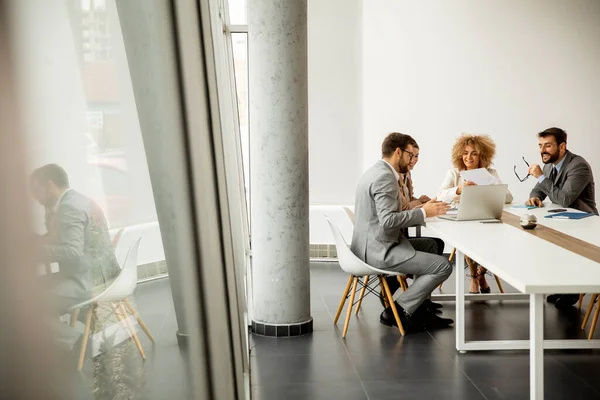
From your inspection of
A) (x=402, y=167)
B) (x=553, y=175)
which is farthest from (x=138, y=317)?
(x=553, y=175)

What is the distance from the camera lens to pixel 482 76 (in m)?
9.31

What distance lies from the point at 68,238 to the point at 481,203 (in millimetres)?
5744

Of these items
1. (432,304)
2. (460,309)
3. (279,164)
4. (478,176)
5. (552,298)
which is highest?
(279,164)

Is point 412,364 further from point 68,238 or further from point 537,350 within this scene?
point 68,238

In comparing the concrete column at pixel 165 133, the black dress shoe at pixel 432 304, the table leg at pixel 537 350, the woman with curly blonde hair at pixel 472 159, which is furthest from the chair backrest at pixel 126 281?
the woman with curly blonde hair at pixel 472 159

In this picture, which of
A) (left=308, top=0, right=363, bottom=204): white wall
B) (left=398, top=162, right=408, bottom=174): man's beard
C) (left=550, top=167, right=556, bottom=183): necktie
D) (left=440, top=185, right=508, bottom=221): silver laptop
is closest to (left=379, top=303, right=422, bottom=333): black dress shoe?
(left=440, top=185, right=508, bottom=221): silver laptop

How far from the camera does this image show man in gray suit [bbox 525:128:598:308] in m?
6.82

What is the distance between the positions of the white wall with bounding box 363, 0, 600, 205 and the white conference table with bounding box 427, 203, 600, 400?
2745mm

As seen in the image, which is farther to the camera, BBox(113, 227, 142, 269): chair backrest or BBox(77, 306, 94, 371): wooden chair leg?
BBox(113, 227, 142, 269): chair backrest

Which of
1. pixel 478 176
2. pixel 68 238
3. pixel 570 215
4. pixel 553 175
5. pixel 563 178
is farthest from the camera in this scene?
pixel 553 175

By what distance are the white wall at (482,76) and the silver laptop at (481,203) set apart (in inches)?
129

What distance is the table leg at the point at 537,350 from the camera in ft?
11.8

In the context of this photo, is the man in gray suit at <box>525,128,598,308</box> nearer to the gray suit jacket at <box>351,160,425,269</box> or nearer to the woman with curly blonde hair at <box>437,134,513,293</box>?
the woman with curly blonde hair at <box>437,134,513,293</box>

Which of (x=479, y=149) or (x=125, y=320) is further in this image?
(x=479, y=149)
